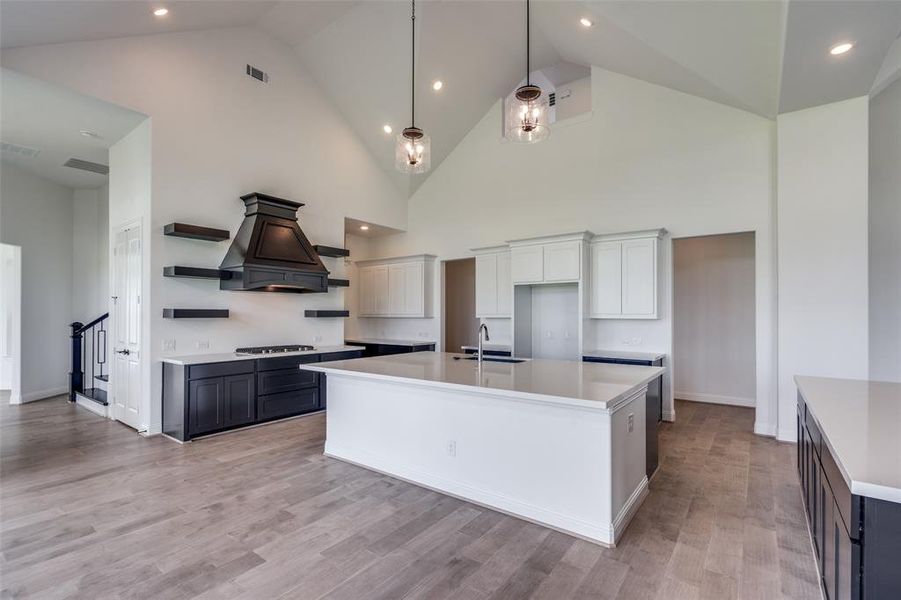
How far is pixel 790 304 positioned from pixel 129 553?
5825 mm

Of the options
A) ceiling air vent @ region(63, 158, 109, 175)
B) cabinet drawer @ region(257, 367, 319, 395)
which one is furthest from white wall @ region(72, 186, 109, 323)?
cabinet drawer @ region(257, 367, 319, 395)

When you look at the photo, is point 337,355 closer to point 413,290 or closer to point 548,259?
point 413,290

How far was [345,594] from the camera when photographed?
6.63ft

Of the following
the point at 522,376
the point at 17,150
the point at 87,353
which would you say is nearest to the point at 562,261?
the point at 522,376

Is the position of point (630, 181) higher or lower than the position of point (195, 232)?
higher

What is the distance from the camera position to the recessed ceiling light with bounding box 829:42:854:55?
329 cm

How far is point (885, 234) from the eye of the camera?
15.3ft

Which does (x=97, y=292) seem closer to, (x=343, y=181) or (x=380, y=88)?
(x=343, y=181)

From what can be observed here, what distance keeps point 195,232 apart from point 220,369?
1546 mm

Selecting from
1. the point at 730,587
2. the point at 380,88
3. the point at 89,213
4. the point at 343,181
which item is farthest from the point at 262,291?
the point at 730,587

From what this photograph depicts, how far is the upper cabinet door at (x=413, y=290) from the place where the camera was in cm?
761

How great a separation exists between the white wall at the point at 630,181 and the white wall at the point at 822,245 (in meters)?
0.37

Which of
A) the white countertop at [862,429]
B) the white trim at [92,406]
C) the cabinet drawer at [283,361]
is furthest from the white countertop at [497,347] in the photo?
the white trim at [92,406]

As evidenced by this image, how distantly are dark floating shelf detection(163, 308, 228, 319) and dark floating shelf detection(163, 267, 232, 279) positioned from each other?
38cm
